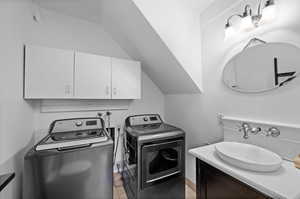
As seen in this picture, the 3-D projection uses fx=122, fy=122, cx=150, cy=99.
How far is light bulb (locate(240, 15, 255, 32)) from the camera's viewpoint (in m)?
1.16

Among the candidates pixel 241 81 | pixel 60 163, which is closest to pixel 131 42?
pixel 241 81

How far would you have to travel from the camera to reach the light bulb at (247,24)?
1.16m

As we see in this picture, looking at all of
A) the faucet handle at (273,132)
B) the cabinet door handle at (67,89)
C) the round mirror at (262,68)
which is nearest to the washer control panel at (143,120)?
the cabinet door handle at (67,89)

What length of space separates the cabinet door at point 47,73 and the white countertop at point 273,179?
177 centimetres

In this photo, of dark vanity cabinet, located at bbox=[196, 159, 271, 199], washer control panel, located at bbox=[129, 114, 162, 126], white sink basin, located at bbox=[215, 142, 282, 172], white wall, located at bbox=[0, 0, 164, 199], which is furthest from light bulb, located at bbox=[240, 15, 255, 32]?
white wall, located at bbox=[0, 0, 164, 199]

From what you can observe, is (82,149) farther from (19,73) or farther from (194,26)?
(194,26)

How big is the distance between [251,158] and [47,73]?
2247 mm

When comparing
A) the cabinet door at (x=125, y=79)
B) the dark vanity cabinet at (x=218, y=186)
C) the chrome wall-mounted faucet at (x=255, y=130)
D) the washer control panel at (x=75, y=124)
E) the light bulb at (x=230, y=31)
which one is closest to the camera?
the dark vanity cabinet at (x=218, y=186)

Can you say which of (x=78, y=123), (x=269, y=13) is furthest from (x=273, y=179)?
(x=78, y=123)

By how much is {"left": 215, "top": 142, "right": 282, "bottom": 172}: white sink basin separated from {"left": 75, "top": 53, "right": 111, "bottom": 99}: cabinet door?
5.07 feet

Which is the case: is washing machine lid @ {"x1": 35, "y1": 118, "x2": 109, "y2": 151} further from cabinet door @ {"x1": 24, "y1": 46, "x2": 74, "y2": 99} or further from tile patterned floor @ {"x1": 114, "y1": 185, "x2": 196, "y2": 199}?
tile patterned floor @ {"x1": 114, "y1": 185, "x2": 196, "y2": 199}

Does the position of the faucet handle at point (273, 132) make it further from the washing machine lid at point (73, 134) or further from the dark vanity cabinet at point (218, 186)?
the washing machine lid at point (73, 134)

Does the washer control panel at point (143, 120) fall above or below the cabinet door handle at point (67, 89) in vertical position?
below

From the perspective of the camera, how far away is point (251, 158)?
1.02 metres
